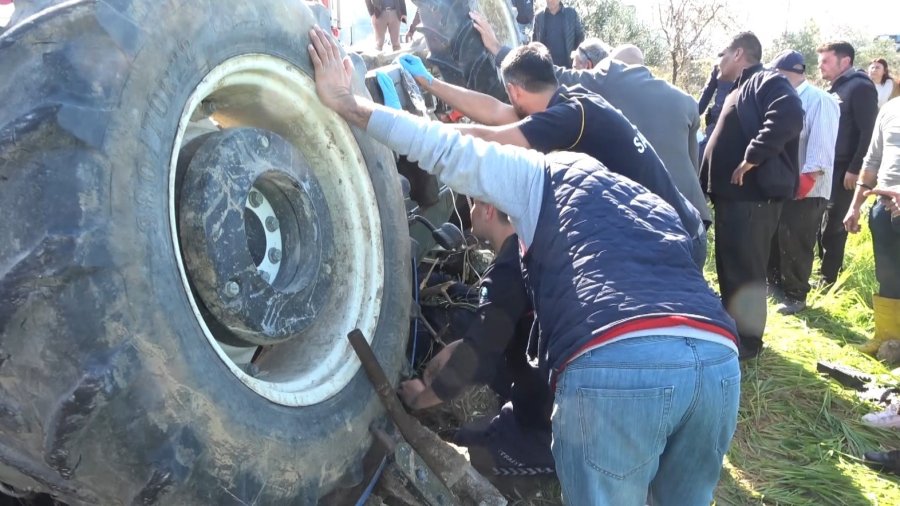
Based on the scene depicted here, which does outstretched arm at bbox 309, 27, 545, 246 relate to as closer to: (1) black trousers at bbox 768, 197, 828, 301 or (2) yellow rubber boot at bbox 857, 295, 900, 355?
(2) yellow rubber boot at bbox 857, 295, 900, 355

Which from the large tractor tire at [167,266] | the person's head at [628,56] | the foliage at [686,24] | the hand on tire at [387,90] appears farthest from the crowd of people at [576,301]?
the foliage at [686,24]

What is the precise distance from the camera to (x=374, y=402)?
7.59 feet

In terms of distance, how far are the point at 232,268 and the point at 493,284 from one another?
1111 millimetres

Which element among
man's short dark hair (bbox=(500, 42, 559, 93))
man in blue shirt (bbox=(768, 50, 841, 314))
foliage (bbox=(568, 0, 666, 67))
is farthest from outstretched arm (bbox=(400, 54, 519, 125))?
foliage (bbox=(568, 0, 666, 67))

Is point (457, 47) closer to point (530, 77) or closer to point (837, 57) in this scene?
point (530, 77)

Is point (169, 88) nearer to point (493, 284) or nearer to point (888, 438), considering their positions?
point (493, 284)

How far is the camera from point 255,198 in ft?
6.86

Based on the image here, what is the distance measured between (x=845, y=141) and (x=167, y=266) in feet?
23.4

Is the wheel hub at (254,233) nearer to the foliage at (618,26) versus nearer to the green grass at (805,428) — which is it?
the green grass at (805,428)

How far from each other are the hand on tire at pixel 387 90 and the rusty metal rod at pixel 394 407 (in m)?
1.19

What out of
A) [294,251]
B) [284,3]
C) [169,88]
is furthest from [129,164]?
[284,3]

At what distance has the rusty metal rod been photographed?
2270mm

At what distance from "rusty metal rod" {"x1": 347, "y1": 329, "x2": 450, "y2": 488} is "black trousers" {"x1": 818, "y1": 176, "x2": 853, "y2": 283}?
19.3 feet

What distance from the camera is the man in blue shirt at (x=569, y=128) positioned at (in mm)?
3170
